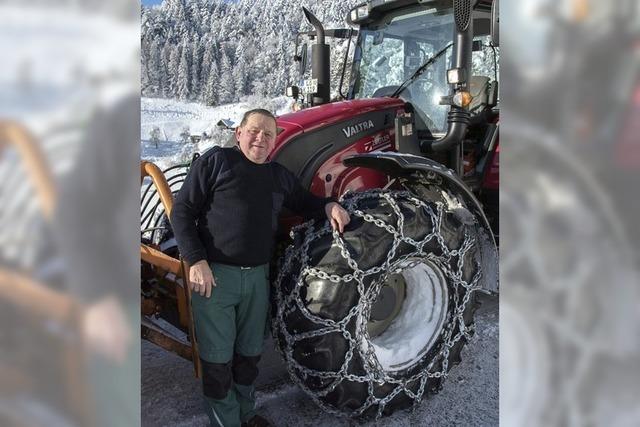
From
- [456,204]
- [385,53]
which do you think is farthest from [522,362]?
[385,53]

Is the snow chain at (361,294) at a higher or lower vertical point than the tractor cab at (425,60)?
lower

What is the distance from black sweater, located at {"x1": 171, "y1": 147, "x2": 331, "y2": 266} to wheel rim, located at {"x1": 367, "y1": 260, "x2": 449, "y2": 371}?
774mm

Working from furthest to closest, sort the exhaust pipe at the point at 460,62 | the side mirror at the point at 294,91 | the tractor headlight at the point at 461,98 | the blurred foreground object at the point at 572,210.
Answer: the side mirror at the point at 294,91 → the tractor headlight at the point at 461,98 → the exhaust pipe at the point at 460,62 → the blurred foreground object at the point at 572,210

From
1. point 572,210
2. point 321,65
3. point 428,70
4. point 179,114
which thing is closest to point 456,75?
point 428,70

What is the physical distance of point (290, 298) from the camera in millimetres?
2510

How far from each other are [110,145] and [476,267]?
8.08 ft

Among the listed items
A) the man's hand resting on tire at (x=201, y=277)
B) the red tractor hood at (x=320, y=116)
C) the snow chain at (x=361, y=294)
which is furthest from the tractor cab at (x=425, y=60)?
the man's hand resting on tire at (x=201, y=277)

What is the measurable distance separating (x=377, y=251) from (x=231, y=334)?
2.43 feet

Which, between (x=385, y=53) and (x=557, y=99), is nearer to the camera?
(x=557, y=99)

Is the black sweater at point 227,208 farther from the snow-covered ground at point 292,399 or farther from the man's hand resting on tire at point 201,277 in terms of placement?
the snow-covered ground at point 292,399

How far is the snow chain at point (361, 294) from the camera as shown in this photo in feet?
8.15

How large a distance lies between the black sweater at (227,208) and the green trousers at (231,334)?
0.08 meters

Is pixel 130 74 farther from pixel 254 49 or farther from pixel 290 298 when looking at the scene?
pixel 254 49

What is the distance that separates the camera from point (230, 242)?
2416 millimetres
